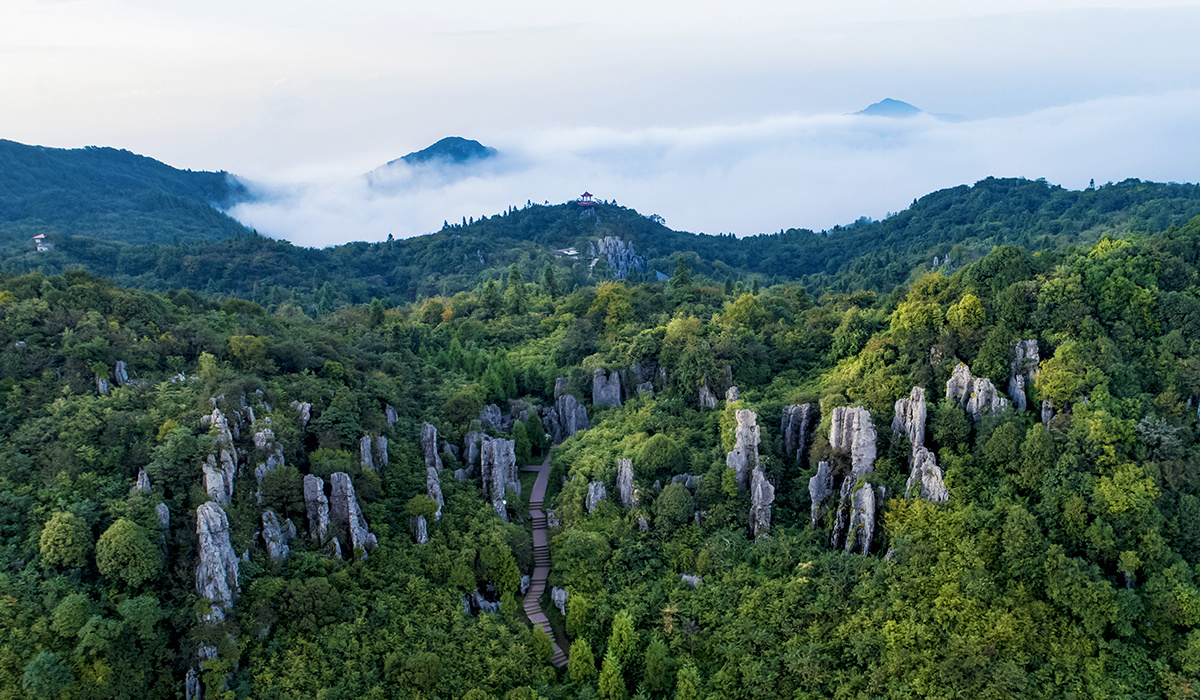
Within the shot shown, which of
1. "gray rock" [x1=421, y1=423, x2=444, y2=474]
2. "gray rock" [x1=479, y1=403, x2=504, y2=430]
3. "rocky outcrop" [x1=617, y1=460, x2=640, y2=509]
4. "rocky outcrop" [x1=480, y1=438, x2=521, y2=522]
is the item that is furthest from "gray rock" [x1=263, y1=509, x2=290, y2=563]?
"gray rock" [x1=479, y1=403, x2=504, y2=430]

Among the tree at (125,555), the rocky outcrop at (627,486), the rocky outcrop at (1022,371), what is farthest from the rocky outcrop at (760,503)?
the tree at (125,555)

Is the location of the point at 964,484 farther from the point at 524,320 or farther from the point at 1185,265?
the point at 524,320

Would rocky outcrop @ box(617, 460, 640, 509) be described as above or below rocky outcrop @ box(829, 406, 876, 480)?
below

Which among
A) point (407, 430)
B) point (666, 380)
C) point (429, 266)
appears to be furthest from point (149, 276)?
point (666, 380)

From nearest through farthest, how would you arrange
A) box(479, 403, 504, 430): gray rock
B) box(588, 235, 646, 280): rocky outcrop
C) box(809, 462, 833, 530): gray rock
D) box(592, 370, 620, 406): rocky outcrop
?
box(809, 462, 833, 530): gray rock
box(479, 403, 504, 430): gray rock
box(592, 370, 620, 406): rocky outcrop
box(588, 235, 646, 280): rocky outcrop

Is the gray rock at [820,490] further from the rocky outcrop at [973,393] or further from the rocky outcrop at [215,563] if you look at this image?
the rocky outcrop at [215,563]

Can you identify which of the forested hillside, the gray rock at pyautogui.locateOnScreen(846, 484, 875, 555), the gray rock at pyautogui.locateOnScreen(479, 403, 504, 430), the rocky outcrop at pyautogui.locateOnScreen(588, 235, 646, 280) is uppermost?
the forested hillside

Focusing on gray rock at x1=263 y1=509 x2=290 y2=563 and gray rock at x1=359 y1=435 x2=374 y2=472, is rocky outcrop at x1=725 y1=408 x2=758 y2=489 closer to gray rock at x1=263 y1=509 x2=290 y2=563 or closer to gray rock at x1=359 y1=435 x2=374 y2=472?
gray rock at x1=359 y1=435 x2=374 y2=472
